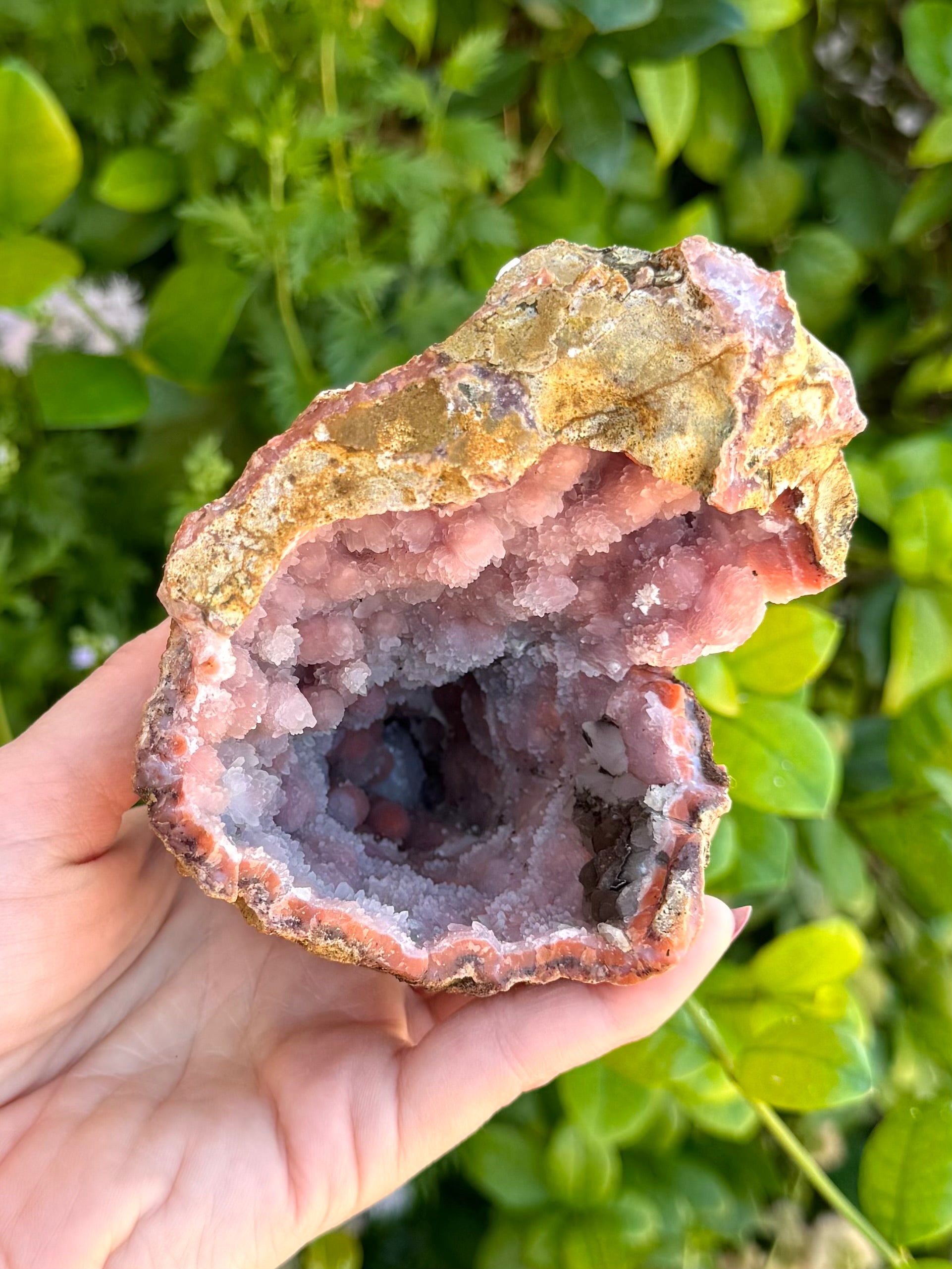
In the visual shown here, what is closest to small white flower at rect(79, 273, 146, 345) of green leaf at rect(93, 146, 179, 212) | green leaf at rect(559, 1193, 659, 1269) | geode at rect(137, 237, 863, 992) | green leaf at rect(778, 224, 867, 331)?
green leaf at rect(93, 146, 179, 212)

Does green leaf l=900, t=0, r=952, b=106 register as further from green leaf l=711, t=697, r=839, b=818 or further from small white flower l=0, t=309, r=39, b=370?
small white flower l=0, t=309, r=39, b=370

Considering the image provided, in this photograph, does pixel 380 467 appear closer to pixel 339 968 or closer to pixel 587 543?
Answer: pixel 587 543

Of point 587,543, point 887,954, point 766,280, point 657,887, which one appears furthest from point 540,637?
point 887,954

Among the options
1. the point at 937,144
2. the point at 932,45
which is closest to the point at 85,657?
the point at 937,144

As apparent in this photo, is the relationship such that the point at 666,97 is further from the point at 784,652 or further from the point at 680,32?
the point at 784,652

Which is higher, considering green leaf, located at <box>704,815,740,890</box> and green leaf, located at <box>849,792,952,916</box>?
green leaf, located at <box>704,815,740,890</box>

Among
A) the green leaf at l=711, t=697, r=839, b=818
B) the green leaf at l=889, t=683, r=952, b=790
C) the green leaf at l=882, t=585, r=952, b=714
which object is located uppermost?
the green leaf at l=711, t=697, r=839, b=818
